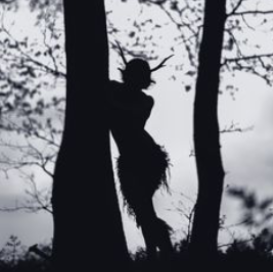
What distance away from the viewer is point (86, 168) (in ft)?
17.5

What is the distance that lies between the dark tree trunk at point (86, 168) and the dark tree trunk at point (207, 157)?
808 millimetres

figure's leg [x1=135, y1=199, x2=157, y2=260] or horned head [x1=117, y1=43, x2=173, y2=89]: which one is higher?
horned head [x1=117, y1=43, x2=173, y2=89]

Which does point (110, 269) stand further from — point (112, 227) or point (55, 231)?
point (55, 231)

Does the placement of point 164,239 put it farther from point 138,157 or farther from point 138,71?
point 138,71

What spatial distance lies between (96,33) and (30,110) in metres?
4.31

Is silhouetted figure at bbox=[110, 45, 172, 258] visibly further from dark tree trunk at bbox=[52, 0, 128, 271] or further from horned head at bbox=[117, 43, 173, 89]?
dark tree trunk at bbox=[52, 0, 128, 271]

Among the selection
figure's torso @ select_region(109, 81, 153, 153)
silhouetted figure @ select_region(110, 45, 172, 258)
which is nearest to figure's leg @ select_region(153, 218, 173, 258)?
silhouetted figure @ select_region(110, 45, 172, 258)

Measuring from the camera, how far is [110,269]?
5.05m

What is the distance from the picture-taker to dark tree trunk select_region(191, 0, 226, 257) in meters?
5.00

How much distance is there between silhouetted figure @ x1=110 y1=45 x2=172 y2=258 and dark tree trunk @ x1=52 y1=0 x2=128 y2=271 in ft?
0.71

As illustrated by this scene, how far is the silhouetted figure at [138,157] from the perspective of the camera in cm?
554

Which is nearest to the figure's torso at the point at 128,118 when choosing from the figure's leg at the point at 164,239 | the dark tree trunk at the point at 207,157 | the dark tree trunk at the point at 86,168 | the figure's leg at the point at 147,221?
the dark tree trunk at the point at 86,168

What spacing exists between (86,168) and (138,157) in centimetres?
59

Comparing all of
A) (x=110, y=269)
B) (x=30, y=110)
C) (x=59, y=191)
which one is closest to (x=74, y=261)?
(x=110, y=269)
